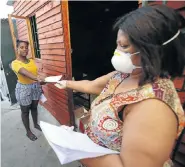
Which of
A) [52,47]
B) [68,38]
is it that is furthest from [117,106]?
[52,47]

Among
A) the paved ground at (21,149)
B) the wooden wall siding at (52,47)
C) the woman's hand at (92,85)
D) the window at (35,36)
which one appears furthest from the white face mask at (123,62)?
the window at (35,36)

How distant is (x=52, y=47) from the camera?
3.03 m

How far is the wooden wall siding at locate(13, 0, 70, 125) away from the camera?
2.66 metres

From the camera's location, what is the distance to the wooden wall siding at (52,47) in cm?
266

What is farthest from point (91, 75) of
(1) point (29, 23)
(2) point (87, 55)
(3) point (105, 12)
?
(1) point (29, 23)

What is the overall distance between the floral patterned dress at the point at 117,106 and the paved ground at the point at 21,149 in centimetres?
181

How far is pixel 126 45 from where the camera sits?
77cm

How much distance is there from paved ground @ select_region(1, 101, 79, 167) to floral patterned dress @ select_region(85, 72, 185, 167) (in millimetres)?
1813

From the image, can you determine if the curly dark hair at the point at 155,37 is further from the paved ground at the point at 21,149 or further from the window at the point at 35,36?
the window at the point at 35,36

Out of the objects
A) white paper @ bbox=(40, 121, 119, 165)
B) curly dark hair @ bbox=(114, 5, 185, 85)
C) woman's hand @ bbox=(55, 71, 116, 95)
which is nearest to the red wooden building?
curly dark hair @ bbox=(114, 5, 185, 85)

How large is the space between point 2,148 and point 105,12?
4571mm

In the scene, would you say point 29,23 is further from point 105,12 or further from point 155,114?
point 155,114

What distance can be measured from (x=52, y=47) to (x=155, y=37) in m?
2.63

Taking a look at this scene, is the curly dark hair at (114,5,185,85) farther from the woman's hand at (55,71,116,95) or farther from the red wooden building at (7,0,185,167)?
the woman's hand at (55,71,116,95)
